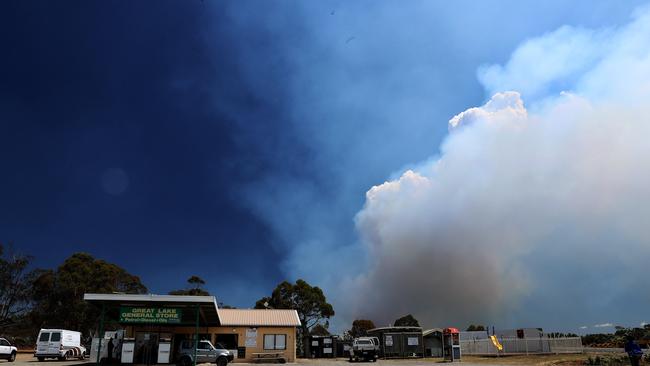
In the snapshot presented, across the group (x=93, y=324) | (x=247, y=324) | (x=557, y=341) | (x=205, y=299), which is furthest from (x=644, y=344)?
(x=93, y=324)

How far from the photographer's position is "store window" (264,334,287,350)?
129ft

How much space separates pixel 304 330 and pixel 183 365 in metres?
43.4

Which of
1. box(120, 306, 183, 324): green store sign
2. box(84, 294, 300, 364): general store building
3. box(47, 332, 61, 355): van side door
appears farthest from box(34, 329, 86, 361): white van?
box(120, 306, 183, 324): green store sign

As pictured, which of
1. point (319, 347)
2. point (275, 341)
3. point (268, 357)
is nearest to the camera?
point (268, 357)

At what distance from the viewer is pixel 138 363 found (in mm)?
31812

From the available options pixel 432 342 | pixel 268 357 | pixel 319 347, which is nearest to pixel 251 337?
pixel 268 357

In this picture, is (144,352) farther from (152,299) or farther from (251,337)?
(251,337)

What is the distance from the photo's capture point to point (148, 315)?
26.5 meters

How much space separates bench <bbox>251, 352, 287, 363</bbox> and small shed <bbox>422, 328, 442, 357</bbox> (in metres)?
19.1

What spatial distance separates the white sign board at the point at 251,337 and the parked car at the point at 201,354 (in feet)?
23.0

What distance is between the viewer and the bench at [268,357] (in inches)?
1490

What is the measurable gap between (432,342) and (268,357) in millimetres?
21050

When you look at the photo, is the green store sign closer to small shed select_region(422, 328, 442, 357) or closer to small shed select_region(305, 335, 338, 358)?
small shed select_region(305, 335, 338, 358)

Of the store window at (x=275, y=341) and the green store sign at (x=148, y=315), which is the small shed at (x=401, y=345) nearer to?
the store window at (x=275, y=341)
